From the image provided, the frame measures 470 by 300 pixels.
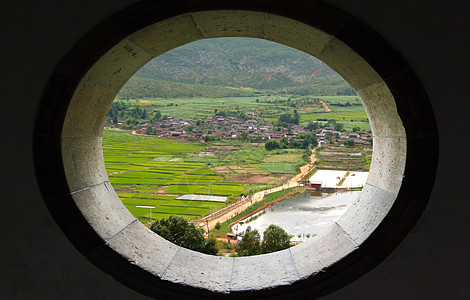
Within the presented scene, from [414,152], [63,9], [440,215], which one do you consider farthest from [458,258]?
[63,9]

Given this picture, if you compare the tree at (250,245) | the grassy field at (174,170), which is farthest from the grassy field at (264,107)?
the tree at (250,245)

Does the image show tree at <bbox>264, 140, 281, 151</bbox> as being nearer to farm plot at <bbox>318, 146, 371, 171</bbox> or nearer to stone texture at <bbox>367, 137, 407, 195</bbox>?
farm plot at <bbox>318, 146, 371, 171</bbox>

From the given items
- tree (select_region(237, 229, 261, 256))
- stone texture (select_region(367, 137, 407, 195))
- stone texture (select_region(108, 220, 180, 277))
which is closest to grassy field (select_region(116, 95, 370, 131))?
tree (select_region(237, 229, 261, 256))

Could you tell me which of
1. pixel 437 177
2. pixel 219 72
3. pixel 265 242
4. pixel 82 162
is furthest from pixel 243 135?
pixel 437 177

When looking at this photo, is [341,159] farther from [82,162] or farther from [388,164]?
[82,162]

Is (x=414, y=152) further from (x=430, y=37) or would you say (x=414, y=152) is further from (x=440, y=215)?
(x=430, y=37)

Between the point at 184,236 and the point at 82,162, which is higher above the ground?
the point at 82,162
